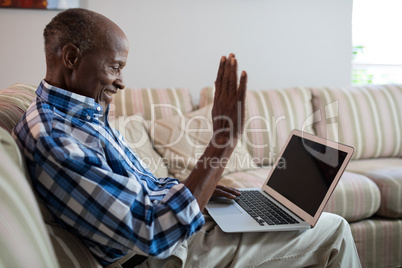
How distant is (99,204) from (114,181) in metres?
0.06

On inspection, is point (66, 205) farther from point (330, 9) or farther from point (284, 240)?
point (330, 9)

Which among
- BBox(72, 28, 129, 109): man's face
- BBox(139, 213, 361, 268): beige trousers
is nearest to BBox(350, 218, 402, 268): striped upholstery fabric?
BBox(139, 213, 361, 268): beige trousers

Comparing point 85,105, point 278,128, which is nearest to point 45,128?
point 85,105

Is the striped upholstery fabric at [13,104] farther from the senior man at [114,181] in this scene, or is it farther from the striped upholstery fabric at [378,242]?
the striped upholstery fabric at [378,242]

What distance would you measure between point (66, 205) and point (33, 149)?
137 millimetres

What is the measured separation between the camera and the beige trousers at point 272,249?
40.6 inches

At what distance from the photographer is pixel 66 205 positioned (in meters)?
0.78

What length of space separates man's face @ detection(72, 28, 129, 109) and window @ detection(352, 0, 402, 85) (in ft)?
8.08

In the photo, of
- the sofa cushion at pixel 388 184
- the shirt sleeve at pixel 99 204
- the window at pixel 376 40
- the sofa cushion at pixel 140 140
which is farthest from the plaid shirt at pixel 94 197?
the window at pixel 376 40

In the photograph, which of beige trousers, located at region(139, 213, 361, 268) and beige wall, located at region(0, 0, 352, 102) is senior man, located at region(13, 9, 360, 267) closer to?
beige trousers, located at region(139, 213, 361, 268)

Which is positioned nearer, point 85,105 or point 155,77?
point 85,105

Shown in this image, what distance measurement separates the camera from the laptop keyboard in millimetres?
1112

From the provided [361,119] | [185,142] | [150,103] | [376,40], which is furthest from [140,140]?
[376,40]

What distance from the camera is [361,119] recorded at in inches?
95.0
